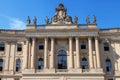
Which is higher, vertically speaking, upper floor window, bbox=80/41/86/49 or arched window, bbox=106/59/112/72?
upper floor window, bbox=80/41/86/49

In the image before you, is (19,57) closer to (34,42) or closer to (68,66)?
(34,42)

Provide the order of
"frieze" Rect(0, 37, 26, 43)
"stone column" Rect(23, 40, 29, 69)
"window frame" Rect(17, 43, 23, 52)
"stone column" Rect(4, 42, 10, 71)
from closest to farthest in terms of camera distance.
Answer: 1. "stone column" Rect(23, 40, 29, 69)
2. "stone column" Rect(4, 42, 10, 71)
3. "window frame" Rect(17, 43, 23, 52)
4. "frieze" Rect(0, 37, 26, 43)

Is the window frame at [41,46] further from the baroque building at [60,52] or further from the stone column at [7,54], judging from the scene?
the stone column at [7,54]

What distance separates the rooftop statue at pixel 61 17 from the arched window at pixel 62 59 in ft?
19.1

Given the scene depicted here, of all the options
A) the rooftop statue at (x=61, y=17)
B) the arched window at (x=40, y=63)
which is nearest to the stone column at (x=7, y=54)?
the arched window at (x=40, y=63)

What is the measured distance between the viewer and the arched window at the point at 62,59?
45787 mm

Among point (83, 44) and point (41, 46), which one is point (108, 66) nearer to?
point (83, 44)

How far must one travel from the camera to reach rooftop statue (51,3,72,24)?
48594 millimetres

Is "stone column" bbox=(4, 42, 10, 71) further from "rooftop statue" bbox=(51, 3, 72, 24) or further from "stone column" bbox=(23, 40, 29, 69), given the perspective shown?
"rooftop statue" bbox=(51, 3, 72, 24)

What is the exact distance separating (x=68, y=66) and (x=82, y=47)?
4.54m

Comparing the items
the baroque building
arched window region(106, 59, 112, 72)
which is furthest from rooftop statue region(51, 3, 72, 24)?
arched window region(106, 59, 112, 72)

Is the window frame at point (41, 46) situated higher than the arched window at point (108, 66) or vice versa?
the window frame at point (41, 46)

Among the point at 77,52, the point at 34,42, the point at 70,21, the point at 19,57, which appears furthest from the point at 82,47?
the point at 19,57

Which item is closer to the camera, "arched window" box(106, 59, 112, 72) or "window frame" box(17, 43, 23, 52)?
"arched window" box(106, 59, 112, 72)
